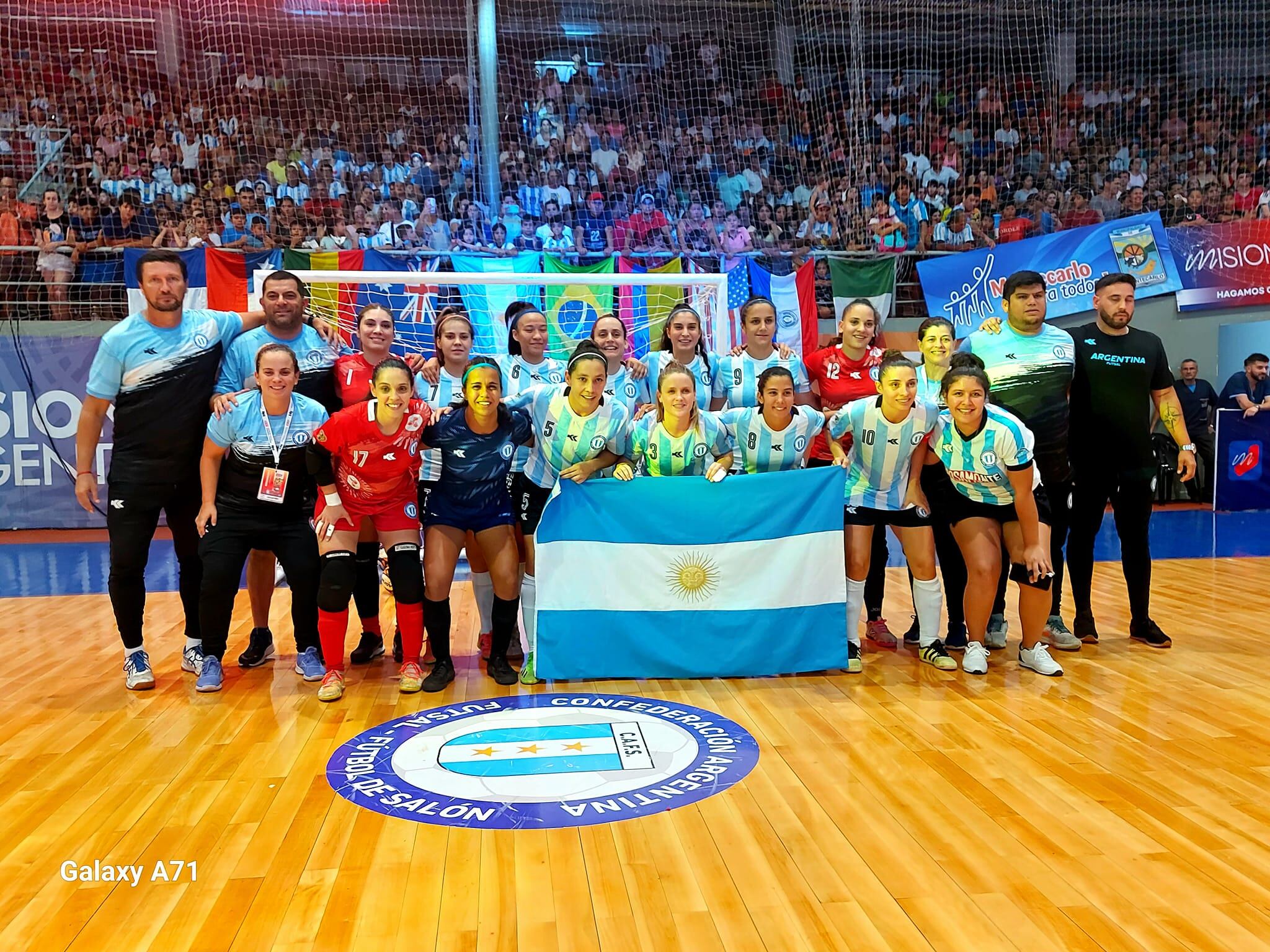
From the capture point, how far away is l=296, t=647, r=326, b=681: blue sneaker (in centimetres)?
450

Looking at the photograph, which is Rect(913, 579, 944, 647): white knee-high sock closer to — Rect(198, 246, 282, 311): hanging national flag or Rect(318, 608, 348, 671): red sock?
Rect(318, 608, 348, 671): red sock

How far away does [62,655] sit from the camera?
5.09 metres

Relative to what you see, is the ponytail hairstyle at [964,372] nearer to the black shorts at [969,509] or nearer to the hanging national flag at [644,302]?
the black shorts at [969,509]

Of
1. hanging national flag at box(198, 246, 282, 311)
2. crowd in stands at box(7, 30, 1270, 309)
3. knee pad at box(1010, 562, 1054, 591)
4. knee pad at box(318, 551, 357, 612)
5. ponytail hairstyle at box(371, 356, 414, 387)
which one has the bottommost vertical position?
knee pad at box(1010, 562, 1054, 591)

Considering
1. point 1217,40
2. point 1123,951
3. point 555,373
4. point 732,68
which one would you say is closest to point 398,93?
point 732,68

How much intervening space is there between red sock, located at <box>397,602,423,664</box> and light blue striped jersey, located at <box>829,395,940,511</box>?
84.3 inches

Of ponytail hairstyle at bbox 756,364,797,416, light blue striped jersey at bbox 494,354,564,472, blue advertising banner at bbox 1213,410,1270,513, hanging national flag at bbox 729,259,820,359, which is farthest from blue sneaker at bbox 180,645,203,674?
blue advertising banner at bbox 1213,410,1270,513

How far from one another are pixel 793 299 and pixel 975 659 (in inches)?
303

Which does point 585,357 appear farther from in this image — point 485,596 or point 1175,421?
point 1175,421

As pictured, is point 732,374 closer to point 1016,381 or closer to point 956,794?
point 1016,381

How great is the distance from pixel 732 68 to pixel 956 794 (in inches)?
502

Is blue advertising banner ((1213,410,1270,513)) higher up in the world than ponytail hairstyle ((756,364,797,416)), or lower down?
lower down

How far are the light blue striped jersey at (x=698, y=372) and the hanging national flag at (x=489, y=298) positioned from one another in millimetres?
5308

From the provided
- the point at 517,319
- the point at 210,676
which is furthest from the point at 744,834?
the point at 517,319
